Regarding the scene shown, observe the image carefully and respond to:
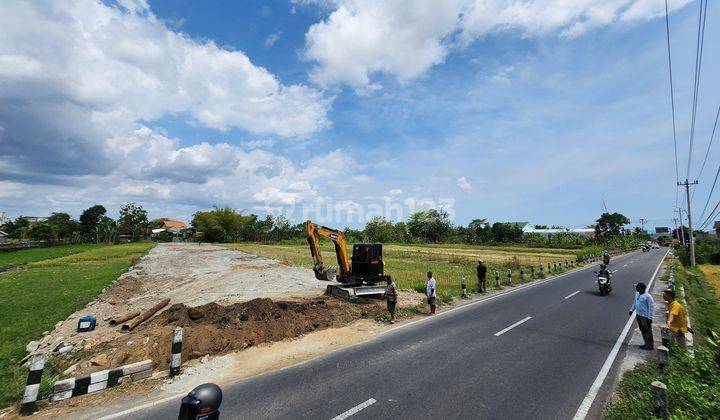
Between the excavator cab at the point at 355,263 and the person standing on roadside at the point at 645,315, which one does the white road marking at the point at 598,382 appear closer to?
the person standing on roadside at the point at 645,315

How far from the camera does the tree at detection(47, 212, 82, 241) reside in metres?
87.6

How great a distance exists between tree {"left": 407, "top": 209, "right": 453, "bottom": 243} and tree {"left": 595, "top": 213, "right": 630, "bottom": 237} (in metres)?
42.2

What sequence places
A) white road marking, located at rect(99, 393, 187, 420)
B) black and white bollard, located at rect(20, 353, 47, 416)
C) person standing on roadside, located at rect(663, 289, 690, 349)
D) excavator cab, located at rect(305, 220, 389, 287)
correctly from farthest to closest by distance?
excavator cab, located at rect(305, 220, 389, 287) < person standing on roadside, located at rect(663, 289, 690, 349) < black and white bollard, located at rect(20, 353, 47, 416) < white road marking, located at rect(99, 393, 187, 420)

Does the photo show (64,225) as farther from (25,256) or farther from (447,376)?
(447,376)

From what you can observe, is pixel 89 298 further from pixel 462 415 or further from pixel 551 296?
pixel 551 296

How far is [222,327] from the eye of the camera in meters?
11.0

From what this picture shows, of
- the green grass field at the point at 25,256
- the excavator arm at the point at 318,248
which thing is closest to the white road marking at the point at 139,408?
the excavator arm at the point at 318,248

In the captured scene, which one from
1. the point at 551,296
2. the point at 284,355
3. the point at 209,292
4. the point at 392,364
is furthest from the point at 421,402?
the point at 209,292

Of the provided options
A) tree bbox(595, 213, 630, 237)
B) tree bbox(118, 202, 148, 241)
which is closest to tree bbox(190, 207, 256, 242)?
tree bbox(118, 202, 148, 241)

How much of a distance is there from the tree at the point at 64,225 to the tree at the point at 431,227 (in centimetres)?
9953

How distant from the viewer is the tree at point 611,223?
93.0m

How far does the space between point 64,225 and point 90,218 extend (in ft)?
33.2

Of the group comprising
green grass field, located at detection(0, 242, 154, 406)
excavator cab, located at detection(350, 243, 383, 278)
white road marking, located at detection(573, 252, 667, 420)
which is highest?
excavator cab, located at detection(350, 243, 383, 278)

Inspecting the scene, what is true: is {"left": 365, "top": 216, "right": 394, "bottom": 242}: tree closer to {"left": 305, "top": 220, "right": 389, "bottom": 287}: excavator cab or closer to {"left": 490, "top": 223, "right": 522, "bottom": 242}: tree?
{"left": 490, "top": 223, "right": 522, "bottom": 242}: tree
